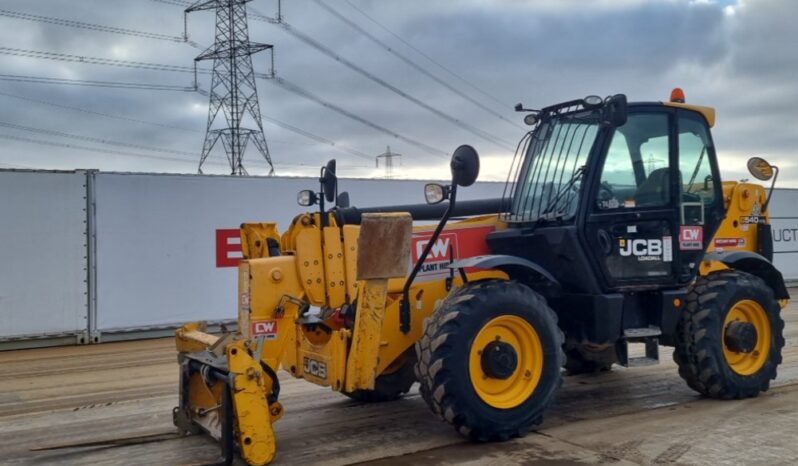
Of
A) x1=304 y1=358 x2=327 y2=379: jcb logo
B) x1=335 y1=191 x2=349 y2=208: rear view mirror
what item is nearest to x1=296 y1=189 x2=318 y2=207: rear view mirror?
x1=335 y1=191 x2=349 y2=208: rear view mirror

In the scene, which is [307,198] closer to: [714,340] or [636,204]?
[636,204]

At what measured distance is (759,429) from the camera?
5.75m

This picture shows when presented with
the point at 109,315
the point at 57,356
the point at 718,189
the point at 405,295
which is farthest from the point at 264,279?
the point at 109,315

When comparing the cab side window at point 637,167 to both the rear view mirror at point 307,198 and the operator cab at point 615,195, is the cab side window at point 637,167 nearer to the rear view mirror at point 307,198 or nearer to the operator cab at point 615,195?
the operator cab at point 615,195

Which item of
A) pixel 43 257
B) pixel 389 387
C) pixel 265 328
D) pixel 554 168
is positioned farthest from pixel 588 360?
pixel 43 257

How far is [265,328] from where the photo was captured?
5.53m

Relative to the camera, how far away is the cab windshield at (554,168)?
6297 mm

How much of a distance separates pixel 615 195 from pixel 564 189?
16.1 inches

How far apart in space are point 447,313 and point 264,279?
51.5 inches

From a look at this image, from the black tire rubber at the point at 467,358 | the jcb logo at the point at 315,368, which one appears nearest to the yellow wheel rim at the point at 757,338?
the black tire rubber at the point at 467,358

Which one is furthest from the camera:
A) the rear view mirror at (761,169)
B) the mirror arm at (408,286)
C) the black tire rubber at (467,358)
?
the rear view mirror at (761,169)

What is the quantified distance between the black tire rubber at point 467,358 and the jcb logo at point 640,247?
1018mm

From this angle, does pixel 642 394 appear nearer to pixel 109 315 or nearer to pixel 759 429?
pixel 759 429

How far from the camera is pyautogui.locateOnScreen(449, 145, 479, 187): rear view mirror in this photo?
539cm
